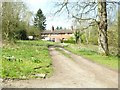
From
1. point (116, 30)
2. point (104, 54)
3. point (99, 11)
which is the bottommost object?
point (104, 54)

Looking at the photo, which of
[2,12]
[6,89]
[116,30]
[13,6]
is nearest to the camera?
[6,89]

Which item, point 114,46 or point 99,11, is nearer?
point 99,11

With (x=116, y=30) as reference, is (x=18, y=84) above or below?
below

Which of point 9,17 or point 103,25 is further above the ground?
point 9,17

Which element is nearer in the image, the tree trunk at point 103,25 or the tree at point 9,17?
the tree trunk at point 103,25

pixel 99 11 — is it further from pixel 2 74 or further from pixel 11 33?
pixel 11 33

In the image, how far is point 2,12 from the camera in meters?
39.3

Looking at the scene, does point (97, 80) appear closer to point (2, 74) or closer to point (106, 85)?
point (106, 85)

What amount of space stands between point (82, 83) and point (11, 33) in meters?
34.0

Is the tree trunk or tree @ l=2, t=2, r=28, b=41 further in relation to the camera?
tree @ l=2, t=2, r=28, b=41

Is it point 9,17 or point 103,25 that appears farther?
point 9,17

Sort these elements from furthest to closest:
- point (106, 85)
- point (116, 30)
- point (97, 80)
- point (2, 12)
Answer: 1. point (2, 12)
2. point (116, 30)
3. point (97, 80)
4. point (106, 85)

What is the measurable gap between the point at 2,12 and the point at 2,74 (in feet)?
94.6

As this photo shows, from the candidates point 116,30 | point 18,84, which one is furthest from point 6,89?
point 116,30
